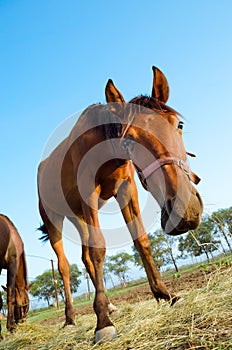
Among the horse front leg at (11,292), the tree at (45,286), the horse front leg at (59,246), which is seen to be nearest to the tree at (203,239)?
the horse front leg at (59,246)

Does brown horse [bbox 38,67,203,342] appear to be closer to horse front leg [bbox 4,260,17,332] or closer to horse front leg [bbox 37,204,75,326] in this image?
horse front leg [bbox 37,204,75,326]

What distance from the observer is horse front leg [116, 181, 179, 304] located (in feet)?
11.3

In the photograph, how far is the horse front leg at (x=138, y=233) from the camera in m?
3.43

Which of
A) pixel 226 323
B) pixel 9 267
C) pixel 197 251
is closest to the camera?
pixel 226 323

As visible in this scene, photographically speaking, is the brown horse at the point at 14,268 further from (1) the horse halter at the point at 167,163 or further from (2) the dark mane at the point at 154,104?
(2) the dark mane at the point at 154,104

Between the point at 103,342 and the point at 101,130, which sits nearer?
the point at 103,342

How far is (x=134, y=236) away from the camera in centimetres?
378

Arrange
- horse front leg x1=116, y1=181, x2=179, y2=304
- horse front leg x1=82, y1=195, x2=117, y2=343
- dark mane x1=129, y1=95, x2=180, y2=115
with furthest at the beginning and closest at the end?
horse front leg x1=116, y1=181, x2=179, y2=304
dark mane x1=129, y1=95, x2=180, y2=115
horse front leg x1=82, y1=195, x2=117, y2=343

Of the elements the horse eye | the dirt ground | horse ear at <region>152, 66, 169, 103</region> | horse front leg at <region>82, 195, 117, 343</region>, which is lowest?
the dirt ground

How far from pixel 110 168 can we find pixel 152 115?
0.90 meters

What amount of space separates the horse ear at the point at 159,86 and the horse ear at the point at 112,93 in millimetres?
375

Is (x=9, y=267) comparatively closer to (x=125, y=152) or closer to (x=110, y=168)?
(x=110, y=168)

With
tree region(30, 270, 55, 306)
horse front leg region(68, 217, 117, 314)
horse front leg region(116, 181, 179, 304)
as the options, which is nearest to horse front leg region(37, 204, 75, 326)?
horse front leg region(68, 217, 117, 314)

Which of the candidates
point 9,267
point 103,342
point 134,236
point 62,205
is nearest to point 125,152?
point 134,236
